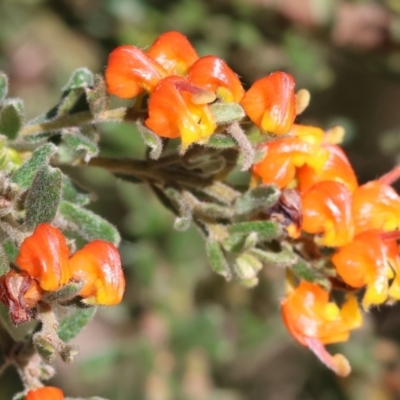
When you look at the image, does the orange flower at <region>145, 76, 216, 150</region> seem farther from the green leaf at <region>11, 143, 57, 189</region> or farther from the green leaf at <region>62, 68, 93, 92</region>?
the green leaf at <region>62, 68, 93, 92</region>

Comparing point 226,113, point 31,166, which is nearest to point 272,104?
point 226,113

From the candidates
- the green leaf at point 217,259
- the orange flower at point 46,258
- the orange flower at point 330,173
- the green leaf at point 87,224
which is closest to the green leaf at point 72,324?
the green leaf at point 87,224

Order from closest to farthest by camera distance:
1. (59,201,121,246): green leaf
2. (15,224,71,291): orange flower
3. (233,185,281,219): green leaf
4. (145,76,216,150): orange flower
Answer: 1. (15,224,71,291): orange flower
2. (145,76,216,150): orange flower
3. (233,185,281,219): green leaf
4. (59,201,121,246): green leaf

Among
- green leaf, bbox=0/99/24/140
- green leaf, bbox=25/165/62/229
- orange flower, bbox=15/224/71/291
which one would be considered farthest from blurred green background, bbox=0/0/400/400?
orange flower, bbox=15/224/71/291

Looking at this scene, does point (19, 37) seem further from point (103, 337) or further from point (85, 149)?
point (85, 149)

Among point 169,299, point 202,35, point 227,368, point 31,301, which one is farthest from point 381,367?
point 31,301

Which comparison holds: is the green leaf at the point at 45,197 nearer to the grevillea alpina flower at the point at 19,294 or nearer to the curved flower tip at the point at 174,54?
the grevillea alpina flower at the point at 19,294

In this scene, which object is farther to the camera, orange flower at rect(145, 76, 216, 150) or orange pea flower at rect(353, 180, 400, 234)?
orange pea flower at rect(353, 180, 400, 234)
